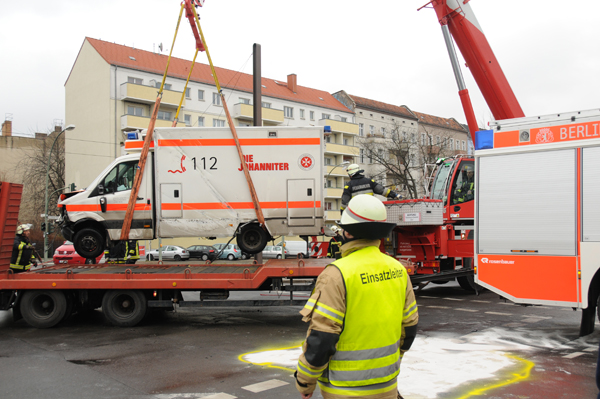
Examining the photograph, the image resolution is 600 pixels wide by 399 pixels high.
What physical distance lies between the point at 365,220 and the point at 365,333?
1.96ft

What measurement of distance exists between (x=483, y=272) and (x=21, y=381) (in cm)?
658

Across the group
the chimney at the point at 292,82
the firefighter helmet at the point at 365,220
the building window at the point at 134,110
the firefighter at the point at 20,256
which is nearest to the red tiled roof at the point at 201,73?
the chimney at the point at 292,82

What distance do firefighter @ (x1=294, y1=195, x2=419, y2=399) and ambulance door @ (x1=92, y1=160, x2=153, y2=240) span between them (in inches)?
289

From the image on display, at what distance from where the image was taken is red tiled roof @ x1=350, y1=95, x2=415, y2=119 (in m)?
59.9

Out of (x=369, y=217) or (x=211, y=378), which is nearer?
(x=369, y=217)

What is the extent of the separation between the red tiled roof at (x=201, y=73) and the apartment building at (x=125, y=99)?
8cm

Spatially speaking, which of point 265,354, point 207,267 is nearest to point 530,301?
point 265,354

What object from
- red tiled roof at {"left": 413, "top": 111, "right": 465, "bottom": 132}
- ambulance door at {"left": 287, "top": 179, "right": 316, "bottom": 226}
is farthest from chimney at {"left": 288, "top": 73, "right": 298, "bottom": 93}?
ambulance door at {"left": 287, "top": 179, "right": 316, "bottom": 226}

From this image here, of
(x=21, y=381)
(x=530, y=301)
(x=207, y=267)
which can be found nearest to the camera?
(x=21, y=381)

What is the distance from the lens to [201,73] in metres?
46.3

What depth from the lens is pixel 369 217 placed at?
2.65m

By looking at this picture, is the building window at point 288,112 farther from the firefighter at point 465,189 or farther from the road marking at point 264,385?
the road marking at point 264,385

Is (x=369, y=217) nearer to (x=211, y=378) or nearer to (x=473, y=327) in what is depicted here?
(x=211, y=378)

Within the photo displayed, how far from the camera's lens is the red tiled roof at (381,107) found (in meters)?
59.9
